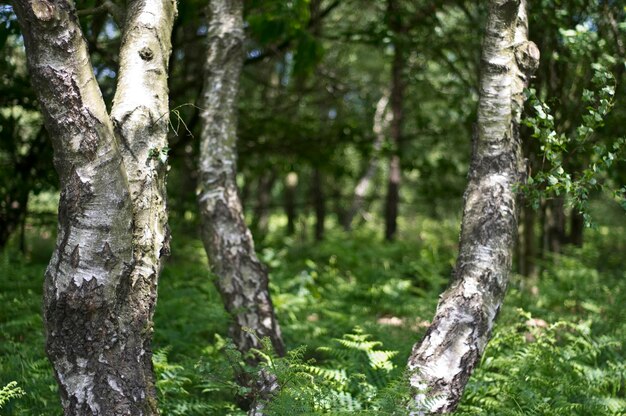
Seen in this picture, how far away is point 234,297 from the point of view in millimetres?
4730

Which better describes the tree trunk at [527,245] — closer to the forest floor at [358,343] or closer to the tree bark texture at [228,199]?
the forest floor at [358,343]

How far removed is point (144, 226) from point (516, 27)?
2.58 metres

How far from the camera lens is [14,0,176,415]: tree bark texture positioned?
2.89m

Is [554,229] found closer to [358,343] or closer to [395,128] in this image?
[395,128]

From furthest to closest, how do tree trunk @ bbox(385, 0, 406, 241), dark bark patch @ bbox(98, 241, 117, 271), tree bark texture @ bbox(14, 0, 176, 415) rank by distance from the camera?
1. tree trunk @ bbox(385, 0, 406, 241)
2. dark bark patch @ bbox(98, 241, 117, 271)
3. tree bark texture @ bbox(14, 0, 176, 415)

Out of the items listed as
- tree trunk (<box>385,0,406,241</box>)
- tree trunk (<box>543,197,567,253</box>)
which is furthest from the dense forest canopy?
tree trunk (<box>543,197,567,253</box>)

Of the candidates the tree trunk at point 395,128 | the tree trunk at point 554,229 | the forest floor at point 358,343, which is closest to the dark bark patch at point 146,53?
the forest floor at point 358,343

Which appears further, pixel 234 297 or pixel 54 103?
pixel 234 297

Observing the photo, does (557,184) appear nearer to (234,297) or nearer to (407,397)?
(407,397)

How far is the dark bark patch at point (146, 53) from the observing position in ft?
11.1

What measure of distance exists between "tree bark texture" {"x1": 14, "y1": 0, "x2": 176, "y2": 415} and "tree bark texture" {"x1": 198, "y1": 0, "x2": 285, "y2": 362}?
1.37m

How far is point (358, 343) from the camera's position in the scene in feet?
15.8

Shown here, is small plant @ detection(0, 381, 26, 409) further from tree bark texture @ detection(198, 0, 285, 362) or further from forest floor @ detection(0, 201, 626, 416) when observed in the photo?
tree bark texture @ detection(198, 0, 285, 362)

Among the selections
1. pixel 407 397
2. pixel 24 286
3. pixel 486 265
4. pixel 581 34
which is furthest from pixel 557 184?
pixel 24 286
